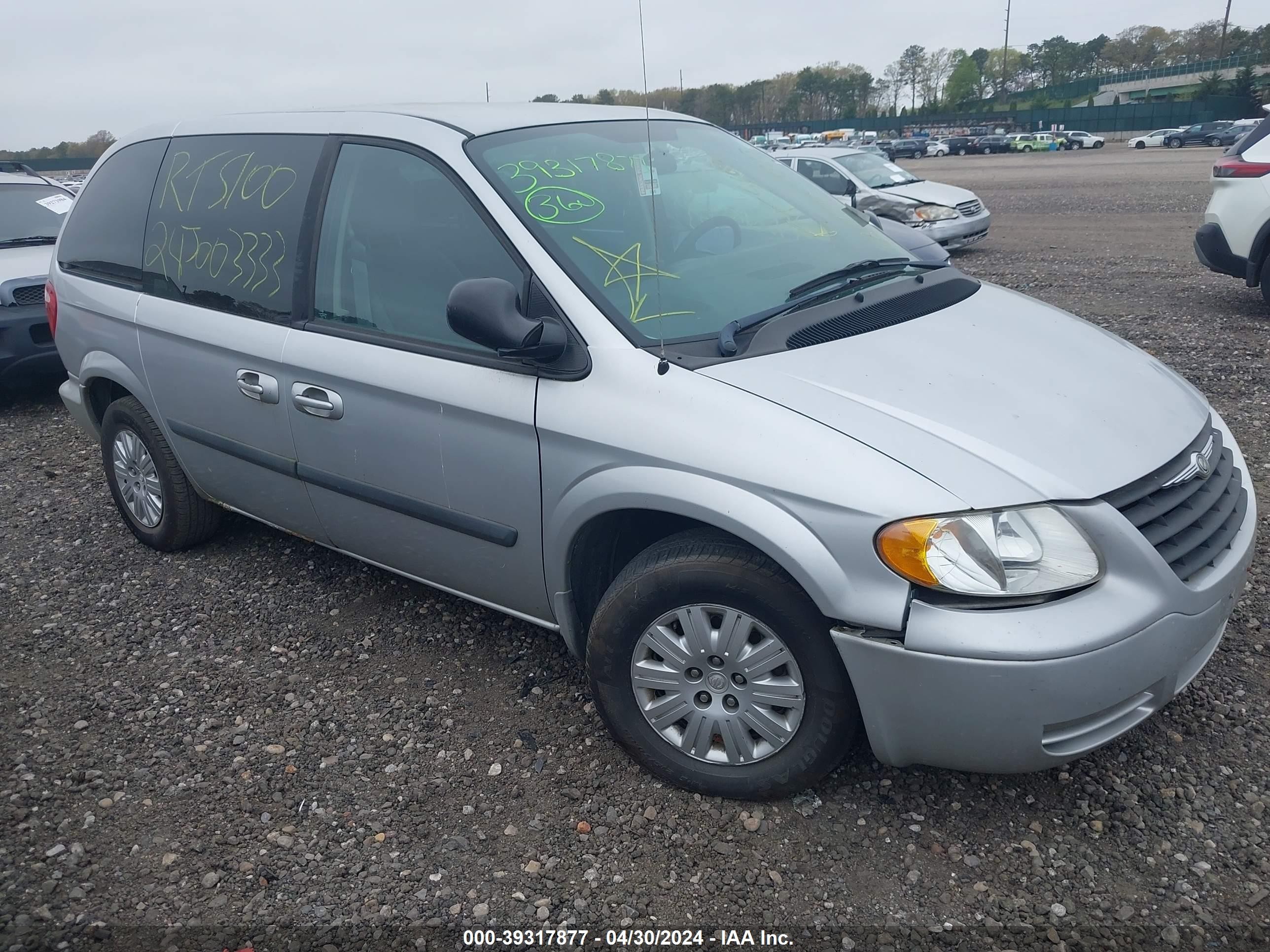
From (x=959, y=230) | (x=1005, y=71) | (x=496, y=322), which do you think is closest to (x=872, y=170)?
(x=959, y=230)

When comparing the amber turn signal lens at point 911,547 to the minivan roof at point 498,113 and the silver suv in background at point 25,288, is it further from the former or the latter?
the silver suv in background at point 25,288

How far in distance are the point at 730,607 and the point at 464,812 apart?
0.98m

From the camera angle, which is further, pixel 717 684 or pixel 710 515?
pixel 717 684

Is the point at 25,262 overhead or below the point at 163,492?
overhead

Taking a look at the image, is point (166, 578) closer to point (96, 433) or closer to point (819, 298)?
point (96, 433)

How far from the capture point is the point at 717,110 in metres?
5.89

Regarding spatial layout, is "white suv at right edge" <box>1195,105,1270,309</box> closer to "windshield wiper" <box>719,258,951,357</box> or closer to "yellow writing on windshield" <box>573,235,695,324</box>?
"windshield wiper" <box>719,258,951,357</box>

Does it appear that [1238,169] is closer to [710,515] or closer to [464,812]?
[710,515]

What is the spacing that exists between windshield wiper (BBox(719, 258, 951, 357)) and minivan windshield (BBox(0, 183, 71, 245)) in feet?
23.8

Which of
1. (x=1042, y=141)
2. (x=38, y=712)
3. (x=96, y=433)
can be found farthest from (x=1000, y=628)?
(x=1042, y=141)

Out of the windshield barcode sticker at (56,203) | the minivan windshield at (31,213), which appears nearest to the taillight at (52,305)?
the minivan windshield at (31,213)

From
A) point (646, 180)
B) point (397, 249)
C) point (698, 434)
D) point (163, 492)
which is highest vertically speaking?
point (646, 180)

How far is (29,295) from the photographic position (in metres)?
7.22

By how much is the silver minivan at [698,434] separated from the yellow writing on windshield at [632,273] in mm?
12
